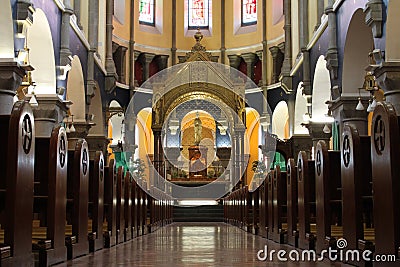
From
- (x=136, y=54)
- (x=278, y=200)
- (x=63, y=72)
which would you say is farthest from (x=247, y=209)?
(x=136, y=54)

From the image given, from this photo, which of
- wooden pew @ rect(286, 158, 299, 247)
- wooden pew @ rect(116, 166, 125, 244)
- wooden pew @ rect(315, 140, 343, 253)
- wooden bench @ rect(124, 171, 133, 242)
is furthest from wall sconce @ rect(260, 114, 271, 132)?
wooden pew @ rect(315, 140, 343, 253)

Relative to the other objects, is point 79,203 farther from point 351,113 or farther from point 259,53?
point 259,53

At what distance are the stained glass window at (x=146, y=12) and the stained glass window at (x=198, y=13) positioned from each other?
2.01 m

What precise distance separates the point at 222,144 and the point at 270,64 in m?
4.78

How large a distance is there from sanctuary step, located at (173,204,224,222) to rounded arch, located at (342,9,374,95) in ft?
35.6

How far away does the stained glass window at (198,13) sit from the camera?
31281 mm

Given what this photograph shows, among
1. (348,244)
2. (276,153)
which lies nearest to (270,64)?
(276,153)

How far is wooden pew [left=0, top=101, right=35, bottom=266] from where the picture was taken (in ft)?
14.6

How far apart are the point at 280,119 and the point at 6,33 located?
1907 centimetres

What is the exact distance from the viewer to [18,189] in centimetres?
455

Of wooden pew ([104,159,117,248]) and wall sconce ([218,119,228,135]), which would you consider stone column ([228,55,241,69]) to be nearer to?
wall sconce ([218,119,228,135])

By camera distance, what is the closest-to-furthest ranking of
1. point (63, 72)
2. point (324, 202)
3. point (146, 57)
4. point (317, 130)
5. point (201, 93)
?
point (324, 202)
point (63, 72)
point (317, 130)
point (201, 93)
point (146, 57)

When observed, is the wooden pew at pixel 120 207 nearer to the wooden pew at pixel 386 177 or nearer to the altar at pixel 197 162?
the wooden pew at pixel 386 177

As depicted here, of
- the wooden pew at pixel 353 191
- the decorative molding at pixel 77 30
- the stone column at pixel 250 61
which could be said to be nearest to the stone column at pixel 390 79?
the wooden pew at pixel 353 191
